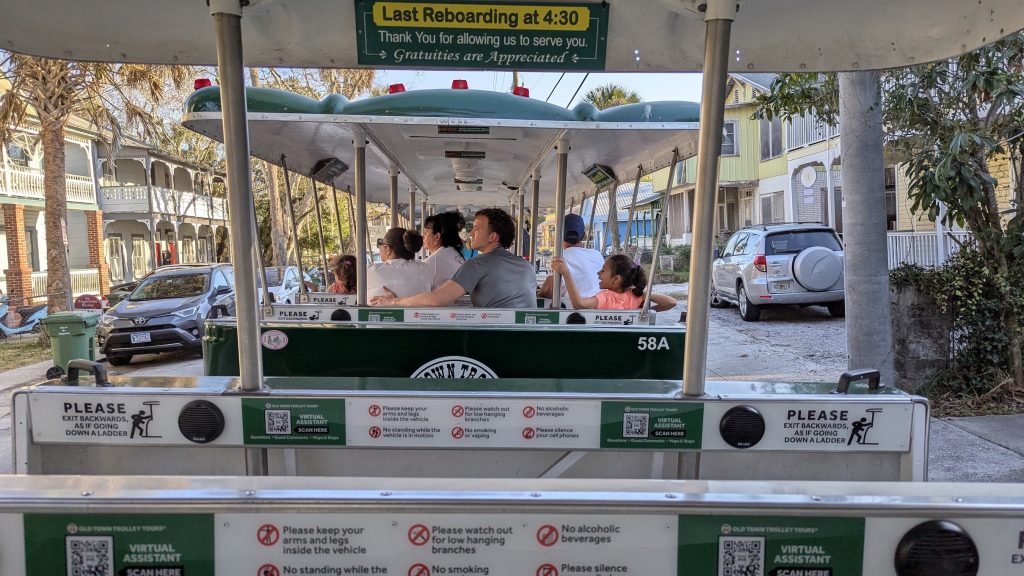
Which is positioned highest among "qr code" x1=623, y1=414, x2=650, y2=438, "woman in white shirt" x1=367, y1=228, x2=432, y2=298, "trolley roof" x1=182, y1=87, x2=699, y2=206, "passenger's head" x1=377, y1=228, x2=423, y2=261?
"trolley roof" x1=182, y1=87, x2=699, y2=206

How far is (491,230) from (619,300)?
122cm

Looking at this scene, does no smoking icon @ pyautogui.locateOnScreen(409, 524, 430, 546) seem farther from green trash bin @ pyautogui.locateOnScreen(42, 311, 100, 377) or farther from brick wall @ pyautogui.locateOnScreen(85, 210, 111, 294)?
brick wall @ pyautogui.locateOnScreen(85, 210, 111, 294)

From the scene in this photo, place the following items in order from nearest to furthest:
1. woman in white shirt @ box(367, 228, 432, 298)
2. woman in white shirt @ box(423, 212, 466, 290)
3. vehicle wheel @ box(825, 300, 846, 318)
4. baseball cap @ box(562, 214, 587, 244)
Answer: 1. woman in white shirt @ box(367, 228, 432, 298)
2. baseball cap @ box(562, 214, 587, 244)
3. woman in white shirt @ box(423, 212, 466, 290)
4. vehicle wheel @ box(825, 300, 846, 318)

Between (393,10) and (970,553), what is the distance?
2243 mm

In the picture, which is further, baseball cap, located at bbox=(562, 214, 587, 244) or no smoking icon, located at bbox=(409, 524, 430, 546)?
baseball cap, located at bbox=(562, 214, 587, 244)

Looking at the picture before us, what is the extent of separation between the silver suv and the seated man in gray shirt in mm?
9016

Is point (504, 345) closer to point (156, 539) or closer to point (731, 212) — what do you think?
point (156, 539)

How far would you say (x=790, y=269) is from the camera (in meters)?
13.9

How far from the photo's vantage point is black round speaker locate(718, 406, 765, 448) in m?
2.39

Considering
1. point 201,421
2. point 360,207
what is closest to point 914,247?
point 360,207

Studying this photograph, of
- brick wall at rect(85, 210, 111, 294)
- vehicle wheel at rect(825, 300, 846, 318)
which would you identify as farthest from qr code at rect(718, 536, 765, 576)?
brick wall at rect(85, 210, 111, 294)

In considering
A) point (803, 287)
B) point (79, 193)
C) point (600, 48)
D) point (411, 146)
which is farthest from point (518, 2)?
point (79, 193)

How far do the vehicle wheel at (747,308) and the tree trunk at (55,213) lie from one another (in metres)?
13.1

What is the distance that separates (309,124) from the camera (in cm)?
445
